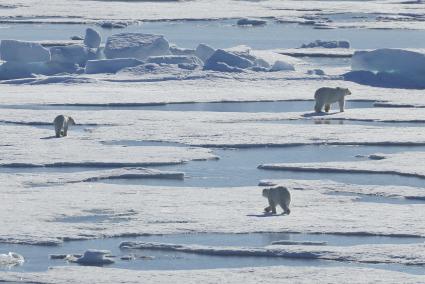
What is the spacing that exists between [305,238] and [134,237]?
123 centimetres

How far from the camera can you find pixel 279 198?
35.1 ft

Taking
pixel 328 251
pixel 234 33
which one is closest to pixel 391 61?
pixel 234 33

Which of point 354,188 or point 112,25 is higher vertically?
point 112,25

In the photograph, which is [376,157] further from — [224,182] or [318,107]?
[318,107]

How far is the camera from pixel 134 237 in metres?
9.95

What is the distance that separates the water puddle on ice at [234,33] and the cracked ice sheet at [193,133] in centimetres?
920

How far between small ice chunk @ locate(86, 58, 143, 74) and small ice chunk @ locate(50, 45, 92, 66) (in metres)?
0.64

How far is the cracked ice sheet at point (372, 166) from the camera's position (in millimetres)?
12898

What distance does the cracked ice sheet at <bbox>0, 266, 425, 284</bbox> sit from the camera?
8.65m

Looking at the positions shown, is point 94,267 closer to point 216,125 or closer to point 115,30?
point 216,125

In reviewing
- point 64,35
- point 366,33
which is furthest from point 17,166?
point 366,33

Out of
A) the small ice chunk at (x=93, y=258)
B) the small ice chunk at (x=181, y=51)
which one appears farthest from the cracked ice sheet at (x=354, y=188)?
the small ice chunk at (x=181, y=51)

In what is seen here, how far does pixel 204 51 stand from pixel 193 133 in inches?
286

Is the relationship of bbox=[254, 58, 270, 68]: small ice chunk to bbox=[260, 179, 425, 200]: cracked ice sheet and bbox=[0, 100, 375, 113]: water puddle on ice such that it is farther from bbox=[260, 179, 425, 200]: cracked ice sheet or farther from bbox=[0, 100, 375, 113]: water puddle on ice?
bbox=[260, 179, 425, 200]: cracked ice sheet
